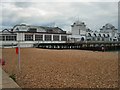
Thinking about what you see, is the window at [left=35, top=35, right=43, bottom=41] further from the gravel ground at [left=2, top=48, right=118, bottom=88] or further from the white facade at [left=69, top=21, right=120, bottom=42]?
the gravel ground at [left=2, top=48, right=118, bottom=88]

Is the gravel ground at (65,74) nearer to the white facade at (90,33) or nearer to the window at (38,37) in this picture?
the window at (38,37)

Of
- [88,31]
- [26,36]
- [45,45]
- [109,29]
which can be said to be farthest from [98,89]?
[109,29]

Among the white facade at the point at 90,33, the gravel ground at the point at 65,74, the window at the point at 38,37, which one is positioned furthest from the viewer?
the white facade at the point at 90,33

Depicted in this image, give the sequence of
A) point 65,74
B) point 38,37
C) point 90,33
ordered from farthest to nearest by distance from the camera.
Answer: point 90,33 → point 38,37 → point 65,74

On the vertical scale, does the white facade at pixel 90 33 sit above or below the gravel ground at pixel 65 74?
above

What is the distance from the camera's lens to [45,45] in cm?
5428

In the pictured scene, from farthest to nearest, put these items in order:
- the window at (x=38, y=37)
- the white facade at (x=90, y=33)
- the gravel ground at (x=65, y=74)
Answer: the white facade at (x=90, y=33), the window at (x=38, y=37), the gravel ground at (x=65, y=74)

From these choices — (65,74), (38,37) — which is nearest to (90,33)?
(38,37)

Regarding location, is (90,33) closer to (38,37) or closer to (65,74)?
(38,37)

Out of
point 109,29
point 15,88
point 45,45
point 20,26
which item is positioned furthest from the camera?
point 109,29

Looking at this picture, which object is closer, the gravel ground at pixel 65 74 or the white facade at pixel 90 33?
the gravel ground at pixel 65 74

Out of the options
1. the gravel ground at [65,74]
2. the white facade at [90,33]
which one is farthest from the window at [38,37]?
the gravel ground at [65,74]

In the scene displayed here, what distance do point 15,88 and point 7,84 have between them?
0.58 m

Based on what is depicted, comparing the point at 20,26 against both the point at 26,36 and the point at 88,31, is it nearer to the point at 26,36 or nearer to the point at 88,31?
Answer: the point at 26,36
